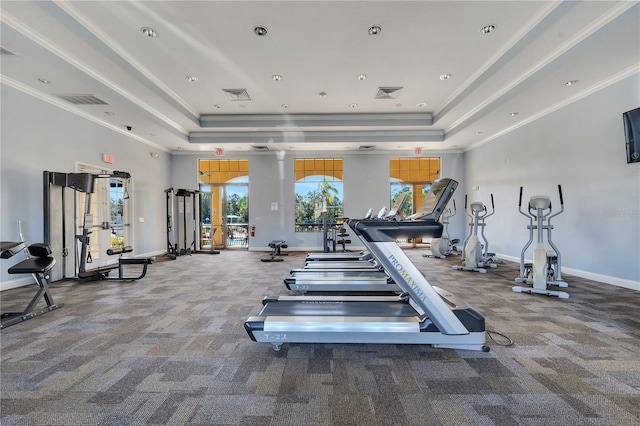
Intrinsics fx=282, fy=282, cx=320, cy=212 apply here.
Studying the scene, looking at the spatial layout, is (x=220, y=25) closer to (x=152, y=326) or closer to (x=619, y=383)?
(x=152, y=326)

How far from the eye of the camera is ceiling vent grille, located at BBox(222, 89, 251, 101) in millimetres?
5446

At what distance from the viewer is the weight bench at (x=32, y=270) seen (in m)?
2.89

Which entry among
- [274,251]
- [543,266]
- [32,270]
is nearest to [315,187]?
[274,251]

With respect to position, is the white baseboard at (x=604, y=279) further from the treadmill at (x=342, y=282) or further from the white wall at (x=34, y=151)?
the white wall at (x=34, y=151)

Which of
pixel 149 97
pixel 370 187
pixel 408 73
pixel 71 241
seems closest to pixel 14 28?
pixel 149 97

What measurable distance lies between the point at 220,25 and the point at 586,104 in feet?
18.8

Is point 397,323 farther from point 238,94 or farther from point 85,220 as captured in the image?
point 85,220

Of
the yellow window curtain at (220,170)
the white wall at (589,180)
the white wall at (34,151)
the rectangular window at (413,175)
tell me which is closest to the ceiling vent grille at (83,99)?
the white wall at (34,151)

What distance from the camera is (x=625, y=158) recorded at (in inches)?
159

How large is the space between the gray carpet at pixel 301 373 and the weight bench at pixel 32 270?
0.39 feet

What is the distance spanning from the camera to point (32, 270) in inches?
118

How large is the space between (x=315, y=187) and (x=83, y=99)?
229 inches

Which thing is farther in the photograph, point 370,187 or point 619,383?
point 370,187

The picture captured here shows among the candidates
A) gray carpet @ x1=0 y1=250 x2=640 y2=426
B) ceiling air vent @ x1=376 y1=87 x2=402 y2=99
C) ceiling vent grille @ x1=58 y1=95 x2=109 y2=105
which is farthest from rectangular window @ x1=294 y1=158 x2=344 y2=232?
gray carpet @ x1=0 y1=250 x2=640 y2=426
